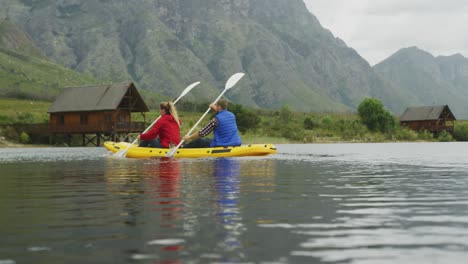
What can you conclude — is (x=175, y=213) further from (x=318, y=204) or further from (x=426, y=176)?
(x=426, y=176)

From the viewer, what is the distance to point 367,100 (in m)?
101

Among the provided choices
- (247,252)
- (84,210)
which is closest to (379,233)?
(247,252)

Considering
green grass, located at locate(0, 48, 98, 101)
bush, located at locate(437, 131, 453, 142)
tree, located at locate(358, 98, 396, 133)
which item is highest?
green grass, located at locate(0, 48, 98, 101)

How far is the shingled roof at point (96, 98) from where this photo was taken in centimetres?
6194

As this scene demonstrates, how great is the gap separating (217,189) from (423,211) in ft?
14.3

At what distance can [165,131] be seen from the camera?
84.1 ft

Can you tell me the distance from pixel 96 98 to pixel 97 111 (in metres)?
1.44

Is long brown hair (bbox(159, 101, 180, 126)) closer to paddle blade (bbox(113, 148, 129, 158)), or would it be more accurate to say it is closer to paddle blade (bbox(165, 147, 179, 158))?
paddle blade (bbox(165, 147, 179, 158))

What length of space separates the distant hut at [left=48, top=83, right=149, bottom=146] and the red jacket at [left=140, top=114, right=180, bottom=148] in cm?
3571

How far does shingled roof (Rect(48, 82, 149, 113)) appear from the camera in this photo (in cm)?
6194

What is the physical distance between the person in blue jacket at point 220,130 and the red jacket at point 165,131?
63 cm

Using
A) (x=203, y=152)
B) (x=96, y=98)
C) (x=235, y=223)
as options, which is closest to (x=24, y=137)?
(x=96, y=98)

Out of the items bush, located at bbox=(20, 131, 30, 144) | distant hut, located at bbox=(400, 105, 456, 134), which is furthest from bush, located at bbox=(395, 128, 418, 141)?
bush, located at bbox=(20, 131, 30, 144)

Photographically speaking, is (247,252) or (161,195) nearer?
(247,252)
